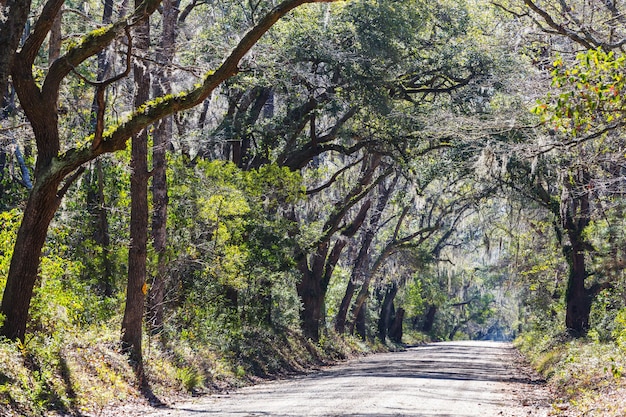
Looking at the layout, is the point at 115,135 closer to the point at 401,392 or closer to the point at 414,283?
the point at 401,392

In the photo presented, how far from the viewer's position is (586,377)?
15.6m

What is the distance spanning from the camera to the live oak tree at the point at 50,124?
1040 cm

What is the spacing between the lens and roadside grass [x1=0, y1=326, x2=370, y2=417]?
33.6ft

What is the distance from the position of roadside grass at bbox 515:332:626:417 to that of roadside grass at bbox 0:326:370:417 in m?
6.78

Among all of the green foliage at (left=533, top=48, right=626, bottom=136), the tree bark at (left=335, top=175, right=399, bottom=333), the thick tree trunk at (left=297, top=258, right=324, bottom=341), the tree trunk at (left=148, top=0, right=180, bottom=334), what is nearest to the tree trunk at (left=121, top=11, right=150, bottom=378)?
the tree trunk at (left=148, top=0, right=180, bottom=334)

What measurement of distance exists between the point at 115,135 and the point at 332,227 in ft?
58.9

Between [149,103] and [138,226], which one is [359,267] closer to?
[138,226]

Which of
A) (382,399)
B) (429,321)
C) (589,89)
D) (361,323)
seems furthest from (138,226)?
(429,321)

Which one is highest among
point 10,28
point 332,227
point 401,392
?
point 10,28

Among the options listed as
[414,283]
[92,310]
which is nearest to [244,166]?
[92,310]

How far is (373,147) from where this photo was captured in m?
24.5

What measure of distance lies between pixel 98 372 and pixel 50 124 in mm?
4079

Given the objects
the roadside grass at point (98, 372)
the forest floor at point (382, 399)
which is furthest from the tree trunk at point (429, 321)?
the forest floor at point (382, 399)

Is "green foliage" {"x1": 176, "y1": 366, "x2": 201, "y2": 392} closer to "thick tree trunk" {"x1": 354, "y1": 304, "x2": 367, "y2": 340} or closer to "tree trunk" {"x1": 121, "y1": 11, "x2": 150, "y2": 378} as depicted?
"tree trunk" {"x1": 121, "y1": 11, "x2": 150, "y2": 378}
